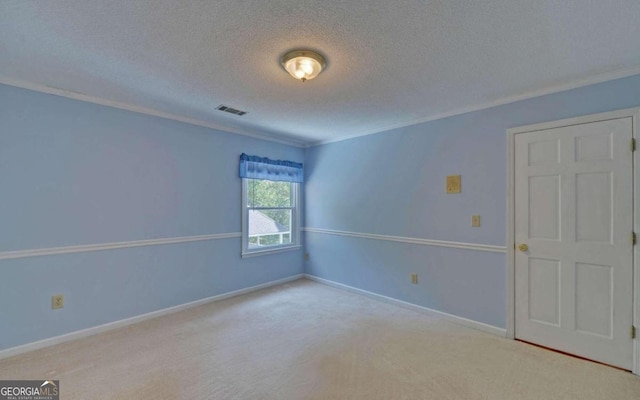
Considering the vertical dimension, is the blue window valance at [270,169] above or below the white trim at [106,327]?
above

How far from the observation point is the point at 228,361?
229 centimetres

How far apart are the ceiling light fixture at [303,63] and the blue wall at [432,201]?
1891mm

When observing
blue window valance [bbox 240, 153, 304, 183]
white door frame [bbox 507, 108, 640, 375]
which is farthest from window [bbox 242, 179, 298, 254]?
white door frame [bbox 507, 108, 640, 375]

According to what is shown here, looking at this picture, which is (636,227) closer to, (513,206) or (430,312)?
(513,206)

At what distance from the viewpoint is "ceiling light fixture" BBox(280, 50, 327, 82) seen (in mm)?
1937

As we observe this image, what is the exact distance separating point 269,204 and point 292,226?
0.64 meters

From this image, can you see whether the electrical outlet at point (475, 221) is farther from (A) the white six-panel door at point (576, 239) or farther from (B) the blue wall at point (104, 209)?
(B) the blue wall at point (104, 209)

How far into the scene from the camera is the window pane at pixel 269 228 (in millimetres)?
4242

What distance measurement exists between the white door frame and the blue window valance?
3.02 m

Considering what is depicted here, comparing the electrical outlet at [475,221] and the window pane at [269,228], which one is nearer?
the electrical outlet at [475,221]

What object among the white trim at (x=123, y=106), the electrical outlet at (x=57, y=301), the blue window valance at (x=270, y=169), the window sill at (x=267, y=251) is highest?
the white trim at (x=123, y=106)

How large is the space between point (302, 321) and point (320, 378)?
103cm

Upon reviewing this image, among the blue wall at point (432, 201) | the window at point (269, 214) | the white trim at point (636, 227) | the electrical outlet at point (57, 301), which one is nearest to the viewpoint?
the white trim at point (636, 227)

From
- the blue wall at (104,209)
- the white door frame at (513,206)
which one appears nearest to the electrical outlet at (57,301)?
the blue wall at (104,209)
